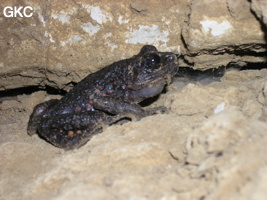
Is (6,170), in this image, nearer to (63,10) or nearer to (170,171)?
(170,171)

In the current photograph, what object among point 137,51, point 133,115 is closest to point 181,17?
point 137,51

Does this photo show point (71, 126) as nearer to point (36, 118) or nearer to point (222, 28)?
point (36, 118)

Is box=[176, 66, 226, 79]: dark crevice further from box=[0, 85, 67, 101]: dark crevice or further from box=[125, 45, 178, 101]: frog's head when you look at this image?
box=[0, 85, 67, 101]: dark crevice

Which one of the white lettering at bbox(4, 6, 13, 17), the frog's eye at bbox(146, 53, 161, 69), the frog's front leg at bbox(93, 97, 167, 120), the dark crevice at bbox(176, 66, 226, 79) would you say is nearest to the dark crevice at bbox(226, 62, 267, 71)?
the dark crevice at bbox(176, 66, 226, 79)

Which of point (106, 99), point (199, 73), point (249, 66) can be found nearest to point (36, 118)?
point (106, 99)

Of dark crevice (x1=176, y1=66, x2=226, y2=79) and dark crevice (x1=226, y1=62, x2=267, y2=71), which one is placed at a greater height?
dark crevice (x1=226, y1=62, x2=267, y2=71)

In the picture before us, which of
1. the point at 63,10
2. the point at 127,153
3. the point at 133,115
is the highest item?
the point at 63,10
